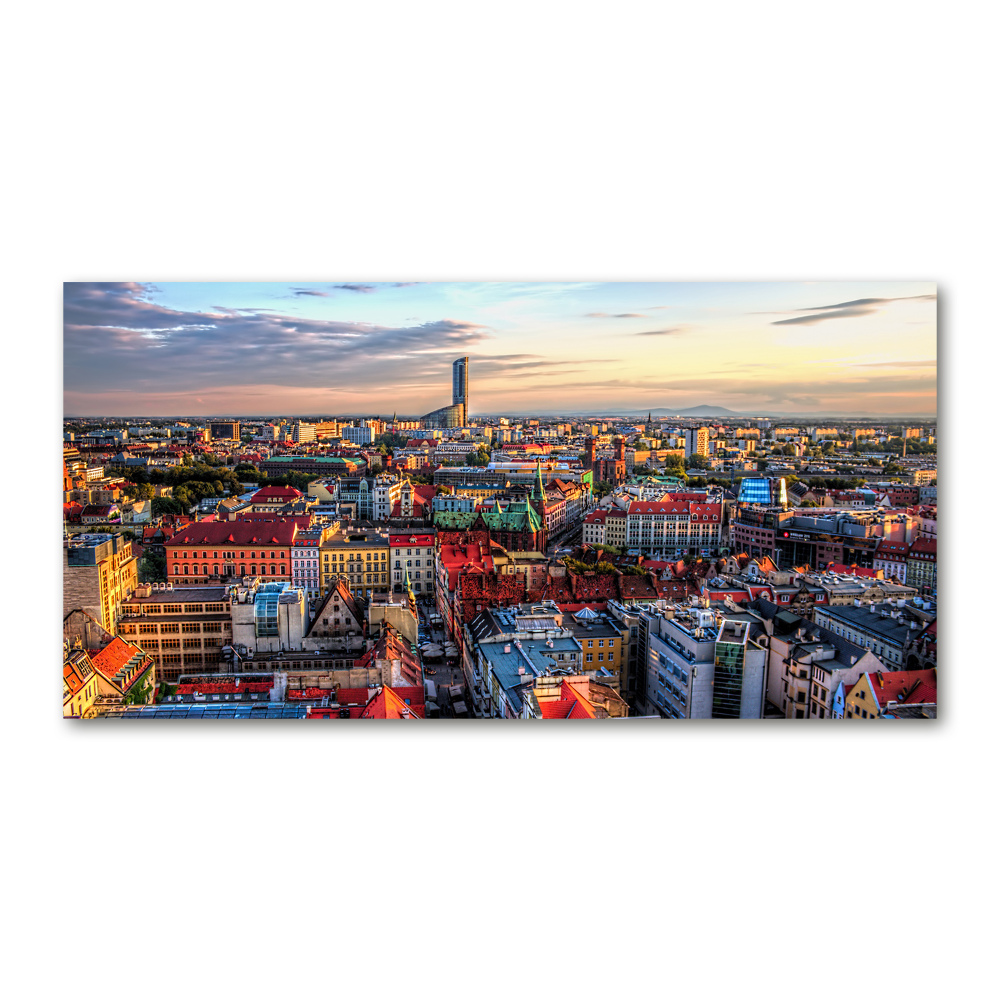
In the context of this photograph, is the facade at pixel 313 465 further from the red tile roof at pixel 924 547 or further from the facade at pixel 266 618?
the red tile roof at pixel 924 547

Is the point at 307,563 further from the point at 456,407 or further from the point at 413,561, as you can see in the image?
the point at 456,407

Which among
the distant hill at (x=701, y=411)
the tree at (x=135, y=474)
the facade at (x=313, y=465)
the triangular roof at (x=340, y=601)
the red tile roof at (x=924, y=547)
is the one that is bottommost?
the triangular roof at (x=340, y=601)

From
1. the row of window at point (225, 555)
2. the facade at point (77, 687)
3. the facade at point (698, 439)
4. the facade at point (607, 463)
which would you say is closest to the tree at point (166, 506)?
the row of window at point (225, 555)

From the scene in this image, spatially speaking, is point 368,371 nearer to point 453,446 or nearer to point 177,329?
point 453,446

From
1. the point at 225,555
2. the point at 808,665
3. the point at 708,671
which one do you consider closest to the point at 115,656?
the point at 225,555

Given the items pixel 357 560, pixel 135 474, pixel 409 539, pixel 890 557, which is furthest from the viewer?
pixel 409 539

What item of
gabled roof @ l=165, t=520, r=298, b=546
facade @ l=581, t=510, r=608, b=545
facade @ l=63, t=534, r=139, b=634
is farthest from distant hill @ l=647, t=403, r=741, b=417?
facade @ l=63, t=534, r=139, b=634

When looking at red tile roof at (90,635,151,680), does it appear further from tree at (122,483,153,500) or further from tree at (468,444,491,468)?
tree at (468,444,491,468)
